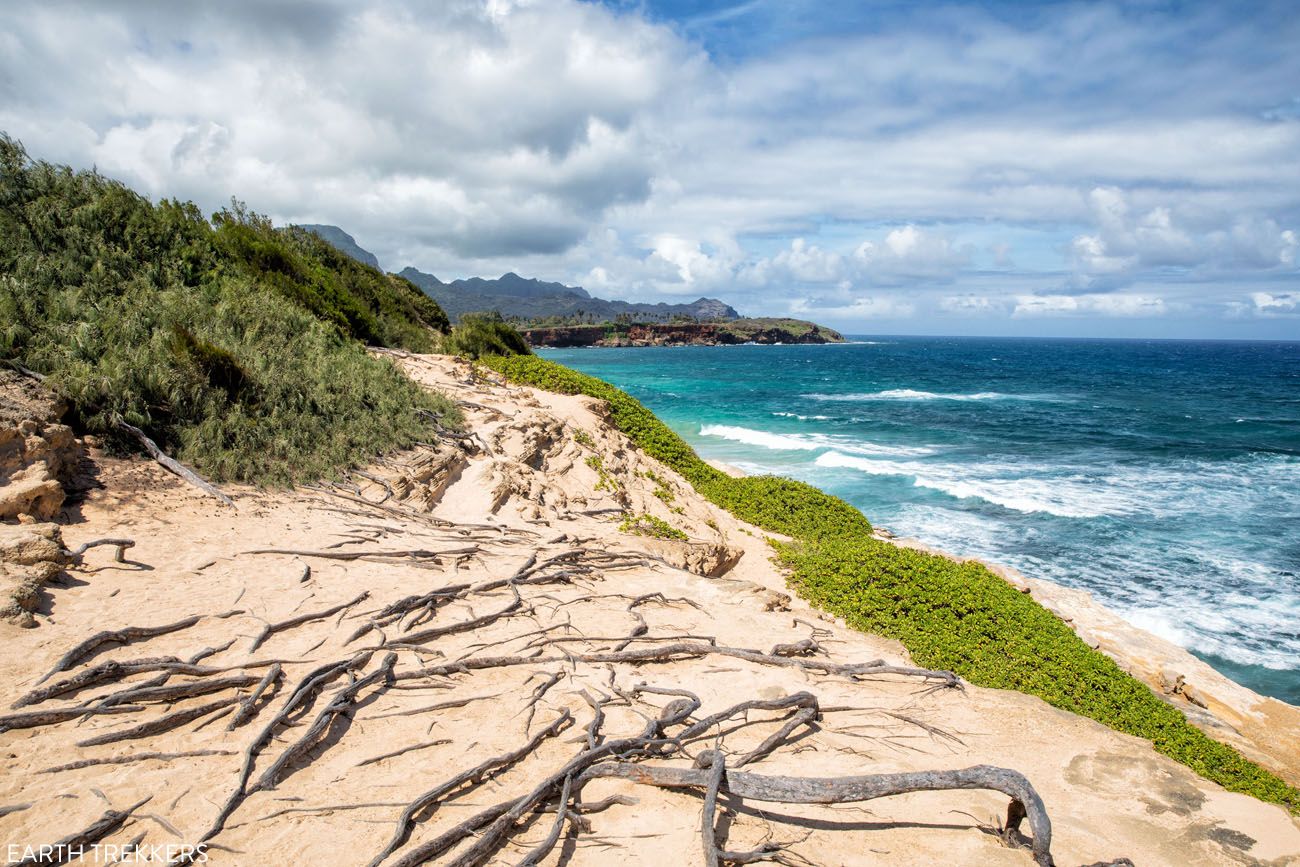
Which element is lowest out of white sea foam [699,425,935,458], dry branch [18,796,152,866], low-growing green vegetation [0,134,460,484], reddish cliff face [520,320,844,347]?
white sea foam [699,425,935,458]

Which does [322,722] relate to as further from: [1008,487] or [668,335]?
[668,335]

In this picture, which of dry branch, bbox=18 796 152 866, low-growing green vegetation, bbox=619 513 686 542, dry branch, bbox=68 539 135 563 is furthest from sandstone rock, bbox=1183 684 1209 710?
dry branch, bbox=68 539 135 563

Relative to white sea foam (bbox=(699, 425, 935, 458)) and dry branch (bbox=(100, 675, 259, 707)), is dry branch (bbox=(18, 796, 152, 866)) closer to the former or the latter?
dry branch (bbox=(100, 675, 259, 707))

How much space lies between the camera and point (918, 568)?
988cm

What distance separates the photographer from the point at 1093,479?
75.5 feet

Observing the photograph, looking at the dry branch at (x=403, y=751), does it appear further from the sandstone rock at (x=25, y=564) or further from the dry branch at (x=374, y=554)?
the dry branch at (x=374, y=554)

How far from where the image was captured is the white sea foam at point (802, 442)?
28.1 m

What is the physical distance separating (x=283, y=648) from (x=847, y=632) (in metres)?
6.45

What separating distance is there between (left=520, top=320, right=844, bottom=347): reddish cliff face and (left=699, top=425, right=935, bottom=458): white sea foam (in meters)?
89.5

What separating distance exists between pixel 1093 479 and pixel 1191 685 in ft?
53.1

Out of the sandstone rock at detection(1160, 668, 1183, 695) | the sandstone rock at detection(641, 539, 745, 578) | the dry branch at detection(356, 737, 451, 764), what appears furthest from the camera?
the sandstone rock at detection(641, 539, 745, 578)

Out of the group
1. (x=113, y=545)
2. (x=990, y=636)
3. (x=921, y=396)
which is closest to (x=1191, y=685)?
(x=990, y=636)

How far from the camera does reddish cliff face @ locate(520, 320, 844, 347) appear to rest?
125m

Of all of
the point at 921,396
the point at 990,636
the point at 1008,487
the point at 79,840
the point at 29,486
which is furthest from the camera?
the point at 921,396
